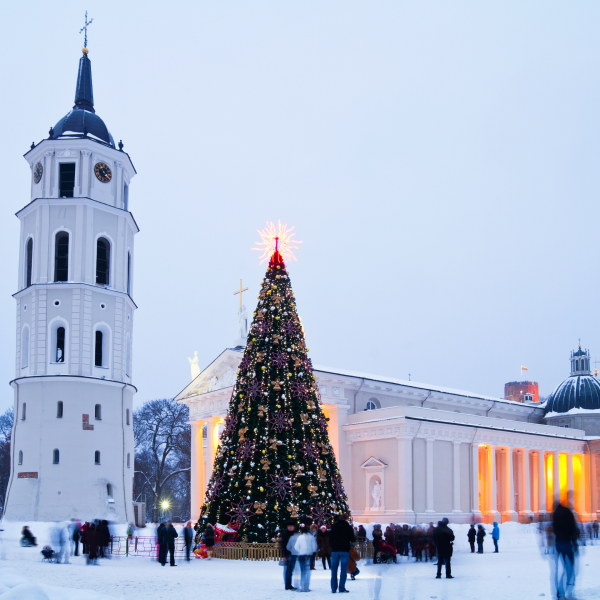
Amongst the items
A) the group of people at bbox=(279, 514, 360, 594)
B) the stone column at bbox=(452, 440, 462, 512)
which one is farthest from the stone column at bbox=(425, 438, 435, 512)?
the group of people at bbox=(279, 514, 360, 594)

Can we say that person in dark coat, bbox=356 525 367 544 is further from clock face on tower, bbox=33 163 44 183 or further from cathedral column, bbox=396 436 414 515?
clock face on tower, bbox=33 163 44 183

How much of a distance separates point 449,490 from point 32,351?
24.4 m

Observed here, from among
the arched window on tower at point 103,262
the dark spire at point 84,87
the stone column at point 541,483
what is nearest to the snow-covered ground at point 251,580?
the arched window on tower at point 103,262

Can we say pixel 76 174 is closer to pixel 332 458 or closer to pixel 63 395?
pixel 63 395

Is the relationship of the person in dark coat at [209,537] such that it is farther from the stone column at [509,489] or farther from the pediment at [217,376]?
the stone column at [509,489]

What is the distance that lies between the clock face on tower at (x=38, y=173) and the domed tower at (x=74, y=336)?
8 centimetres

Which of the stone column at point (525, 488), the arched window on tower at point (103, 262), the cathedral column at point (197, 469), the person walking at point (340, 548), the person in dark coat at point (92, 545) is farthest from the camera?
the cathedral column at point (197, 469)

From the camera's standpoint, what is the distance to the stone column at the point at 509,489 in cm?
4953

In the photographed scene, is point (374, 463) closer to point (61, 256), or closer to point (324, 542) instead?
point (61, 256)

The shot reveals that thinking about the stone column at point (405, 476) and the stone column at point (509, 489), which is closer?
the stone column at point (405, 476)

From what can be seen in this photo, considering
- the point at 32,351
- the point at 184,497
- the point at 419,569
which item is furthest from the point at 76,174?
the point at 184,497

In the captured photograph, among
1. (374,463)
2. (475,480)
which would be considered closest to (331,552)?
(374,463)

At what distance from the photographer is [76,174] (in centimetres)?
4397

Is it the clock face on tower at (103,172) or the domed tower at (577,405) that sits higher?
the clock face on tower at (103,172)
